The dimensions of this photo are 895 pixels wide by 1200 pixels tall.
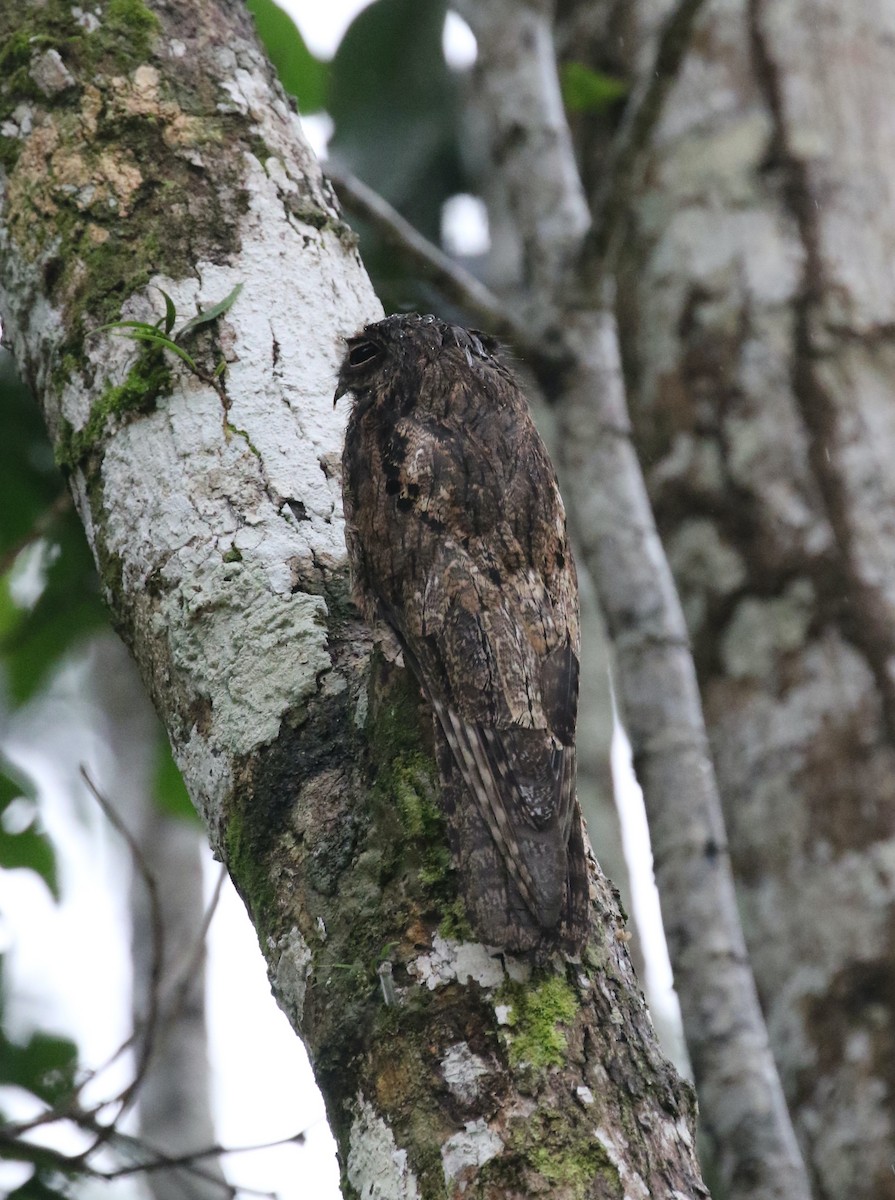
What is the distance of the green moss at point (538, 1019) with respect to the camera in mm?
1888

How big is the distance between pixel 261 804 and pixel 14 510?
2625 millimetres

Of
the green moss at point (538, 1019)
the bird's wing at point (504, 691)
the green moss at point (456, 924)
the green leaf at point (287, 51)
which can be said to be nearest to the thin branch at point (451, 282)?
the green leaf at point (287, 51)

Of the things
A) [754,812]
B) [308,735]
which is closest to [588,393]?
[754,812]

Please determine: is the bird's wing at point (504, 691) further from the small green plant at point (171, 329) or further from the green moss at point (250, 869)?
the small green plant at point (171, 329)

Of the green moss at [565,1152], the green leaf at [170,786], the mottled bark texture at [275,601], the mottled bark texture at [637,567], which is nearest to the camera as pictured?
the green moss at [565,1152]

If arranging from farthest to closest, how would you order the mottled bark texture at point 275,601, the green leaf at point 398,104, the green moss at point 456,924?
1. the green leaf at point 398,104
2. the green moss at point 456,924
3. the mottled bark texture at point 275,601

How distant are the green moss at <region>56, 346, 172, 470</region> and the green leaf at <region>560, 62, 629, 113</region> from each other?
256 cm

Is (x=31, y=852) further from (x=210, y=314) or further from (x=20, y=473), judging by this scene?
(x=210, y=314)

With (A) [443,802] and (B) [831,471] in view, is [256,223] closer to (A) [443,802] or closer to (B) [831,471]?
(A) [443,802]

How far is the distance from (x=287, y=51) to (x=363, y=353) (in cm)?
216

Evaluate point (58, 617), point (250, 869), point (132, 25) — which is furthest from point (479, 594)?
point (58, 617)

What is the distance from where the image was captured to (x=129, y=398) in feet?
8.93

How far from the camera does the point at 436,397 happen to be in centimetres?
290

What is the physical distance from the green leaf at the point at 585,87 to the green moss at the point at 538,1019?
3.57m
